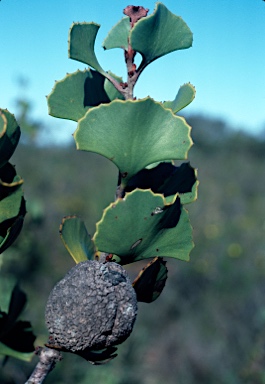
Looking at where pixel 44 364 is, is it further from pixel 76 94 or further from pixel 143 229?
pixel 76 94

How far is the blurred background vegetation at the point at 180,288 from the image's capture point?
3.19 meters

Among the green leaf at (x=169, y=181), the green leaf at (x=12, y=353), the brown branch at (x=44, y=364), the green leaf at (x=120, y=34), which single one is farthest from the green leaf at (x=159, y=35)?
the green leaf at (x=12, y=353)

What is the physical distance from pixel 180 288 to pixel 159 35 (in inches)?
247

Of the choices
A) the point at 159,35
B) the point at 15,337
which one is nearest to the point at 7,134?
the point at 159,35

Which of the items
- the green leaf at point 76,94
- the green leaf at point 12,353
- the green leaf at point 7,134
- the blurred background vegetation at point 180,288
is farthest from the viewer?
the blurred background vegetation at point 180,288

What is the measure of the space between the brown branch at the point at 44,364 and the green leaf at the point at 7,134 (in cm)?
25

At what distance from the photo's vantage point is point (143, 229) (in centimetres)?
64

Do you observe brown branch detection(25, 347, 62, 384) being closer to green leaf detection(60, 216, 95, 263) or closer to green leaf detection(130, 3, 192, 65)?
green leaf detection(60, 216, 95, 263)

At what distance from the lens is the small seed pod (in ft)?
2.02

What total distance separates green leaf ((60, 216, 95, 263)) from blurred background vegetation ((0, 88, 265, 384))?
1.13 feet

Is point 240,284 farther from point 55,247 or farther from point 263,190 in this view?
point 263,190

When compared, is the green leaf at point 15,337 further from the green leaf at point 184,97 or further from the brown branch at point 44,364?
the green leaf at point 184,97

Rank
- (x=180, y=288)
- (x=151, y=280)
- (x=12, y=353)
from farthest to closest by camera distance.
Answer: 1. (x=180, y=288)
2. (x=12, y=353)
3. (x=151, y=280)

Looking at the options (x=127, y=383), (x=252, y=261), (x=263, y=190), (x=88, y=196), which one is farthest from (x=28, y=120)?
(x=263, y=190)
